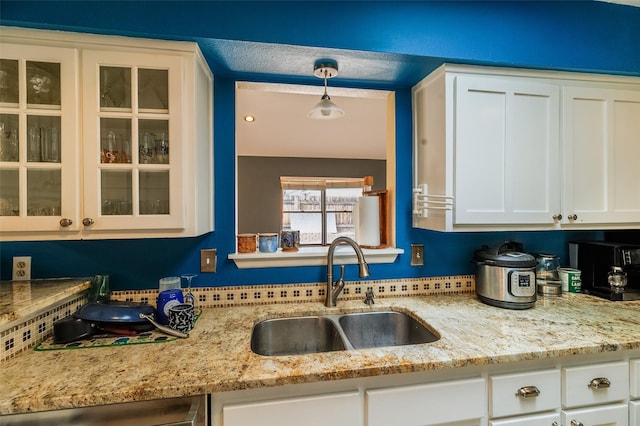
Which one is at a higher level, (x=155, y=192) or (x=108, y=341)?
(x=155, y=192)

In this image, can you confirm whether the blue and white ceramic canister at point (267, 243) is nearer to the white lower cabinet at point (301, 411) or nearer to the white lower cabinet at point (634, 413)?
the white lower cabinet at point (301, 411)

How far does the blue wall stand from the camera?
1164mm

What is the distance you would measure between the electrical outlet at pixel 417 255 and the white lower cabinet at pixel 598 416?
826 millimetres

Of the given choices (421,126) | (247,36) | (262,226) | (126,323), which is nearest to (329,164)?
(262,226)

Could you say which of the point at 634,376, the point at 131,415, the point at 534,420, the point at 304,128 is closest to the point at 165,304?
the point at 131,415

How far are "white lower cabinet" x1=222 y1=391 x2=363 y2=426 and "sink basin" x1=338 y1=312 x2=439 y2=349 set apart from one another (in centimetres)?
48

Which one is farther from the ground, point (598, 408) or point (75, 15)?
point (75, 15)

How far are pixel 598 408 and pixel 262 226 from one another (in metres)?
4.64

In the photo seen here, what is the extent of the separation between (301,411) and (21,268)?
1385mm

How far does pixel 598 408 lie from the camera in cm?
110

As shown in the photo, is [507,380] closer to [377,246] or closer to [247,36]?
[377,246]

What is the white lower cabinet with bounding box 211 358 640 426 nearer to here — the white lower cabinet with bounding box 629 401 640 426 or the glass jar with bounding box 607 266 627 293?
the white lower cabinet with bounding box 629 401 640 426

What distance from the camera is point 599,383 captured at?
1096mm

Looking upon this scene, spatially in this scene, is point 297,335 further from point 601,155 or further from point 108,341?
point 601,155
